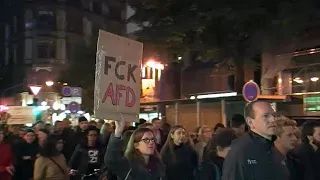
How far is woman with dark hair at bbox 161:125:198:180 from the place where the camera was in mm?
8305

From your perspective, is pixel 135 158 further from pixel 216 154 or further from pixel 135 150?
pixel 216 154

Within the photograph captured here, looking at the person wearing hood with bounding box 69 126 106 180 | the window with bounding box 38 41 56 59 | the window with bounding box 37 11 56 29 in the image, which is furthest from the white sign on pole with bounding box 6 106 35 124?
the window with bounding box 37 11 56 29

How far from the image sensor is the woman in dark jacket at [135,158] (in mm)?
5387

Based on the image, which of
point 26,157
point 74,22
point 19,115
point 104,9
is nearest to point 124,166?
point 26,157

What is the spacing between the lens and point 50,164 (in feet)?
26.7

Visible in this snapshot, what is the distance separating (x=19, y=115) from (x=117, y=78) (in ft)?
45.7

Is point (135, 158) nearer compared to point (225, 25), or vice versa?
point (135, 158)

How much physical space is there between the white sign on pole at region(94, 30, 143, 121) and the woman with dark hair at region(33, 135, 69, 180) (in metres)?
2.78

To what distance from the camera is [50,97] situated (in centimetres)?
4409

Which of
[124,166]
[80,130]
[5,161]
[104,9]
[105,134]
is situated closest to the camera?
[124,166]

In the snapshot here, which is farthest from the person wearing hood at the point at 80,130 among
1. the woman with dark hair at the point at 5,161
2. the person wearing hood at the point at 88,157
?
the person wearing hood at the point at 88,157

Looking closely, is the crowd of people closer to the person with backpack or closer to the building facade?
the person with backpack

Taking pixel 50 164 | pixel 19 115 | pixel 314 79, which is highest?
pixel 314 79

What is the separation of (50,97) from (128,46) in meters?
39.3
